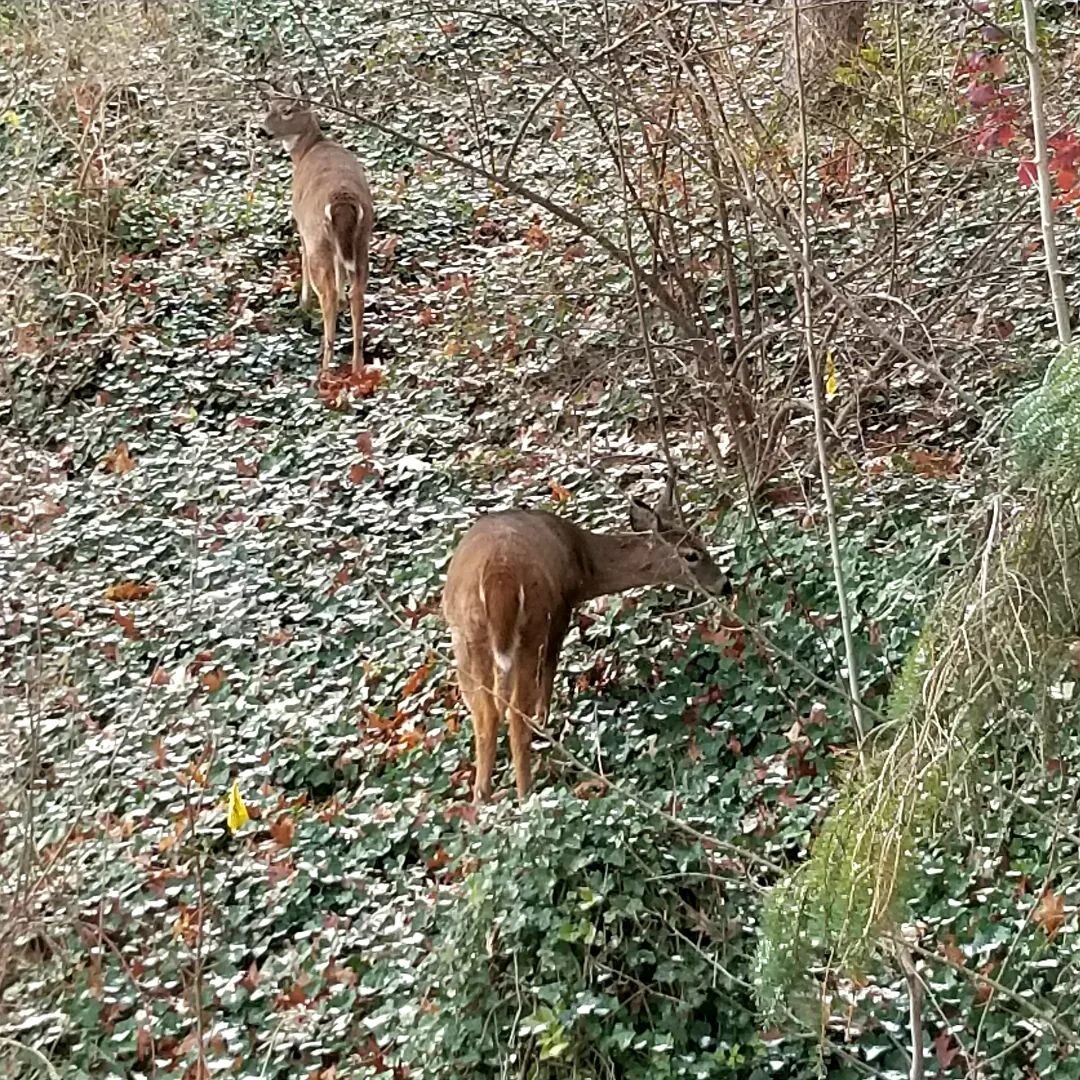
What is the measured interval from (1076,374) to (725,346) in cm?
601

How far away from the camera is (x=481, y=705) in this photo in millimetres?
6320

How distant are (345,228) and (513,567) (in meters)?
4.21

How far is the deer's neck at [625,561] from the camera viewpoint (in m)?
6.89

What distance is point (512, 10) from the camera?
498 inches

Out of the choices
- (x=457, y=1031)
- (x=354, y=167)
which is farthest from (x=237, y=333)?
(x=457, y=1031)

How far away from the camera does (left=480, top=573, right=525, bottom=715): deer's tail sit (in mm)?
6137

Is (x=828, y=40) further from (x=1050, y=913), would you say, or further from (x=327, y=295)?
(x=1050, y=913)

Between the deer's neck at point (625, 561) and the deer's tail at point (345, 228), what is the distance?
11.6 feet

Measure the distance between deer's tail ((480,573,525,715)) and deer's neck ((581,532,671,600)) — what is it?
0.78 m

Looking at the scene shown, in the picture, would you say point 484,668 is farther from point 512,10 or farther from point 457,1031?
point 512,10

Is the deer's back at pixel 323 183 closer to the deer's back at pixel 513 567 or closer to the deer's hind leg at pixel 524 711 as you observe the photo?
the deer's back at pixel 513 567

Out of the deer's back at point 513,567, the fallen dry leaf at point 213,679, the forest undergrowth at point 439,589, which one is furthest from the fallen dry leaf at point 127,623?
the deer's back at point 513,567

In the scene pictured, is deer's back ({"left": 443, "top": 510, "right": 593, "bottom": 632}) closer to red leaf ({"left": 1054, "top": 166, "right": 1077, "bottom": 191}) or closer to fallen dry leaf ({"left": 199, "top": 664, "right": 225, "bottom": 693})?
fallen dry leaf ({"left": 199, "top": 664, "right": 225, "bottom": 693})

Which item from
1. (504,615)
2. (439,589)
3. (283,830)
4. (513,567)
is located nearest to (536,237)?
(439,589)
